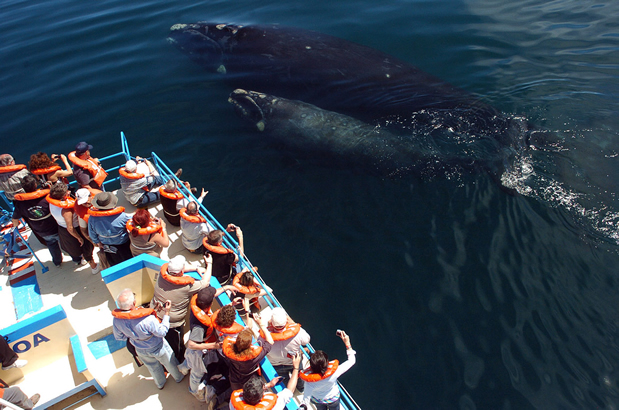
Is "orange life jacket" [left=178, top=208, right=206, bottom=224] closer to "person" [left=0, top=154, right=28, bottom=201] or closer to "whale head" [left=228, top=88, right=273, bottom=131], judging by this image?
"person" [left=0, top=154, right=28, bottom=201]

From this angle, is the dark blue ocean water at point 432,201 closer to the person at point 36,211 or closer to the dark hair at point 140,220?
the dark hair at point 140,220

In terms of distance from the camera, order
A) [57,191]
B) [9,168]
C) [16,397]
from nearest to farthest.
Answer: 1. [16,397]
2. [57,191]
3. [9,168]

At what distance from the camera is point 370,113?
47.2 feet

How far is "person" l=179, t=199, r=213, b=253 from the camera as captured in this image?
27.0 ft

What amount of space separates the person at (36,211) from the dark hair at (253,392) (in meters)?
5.75

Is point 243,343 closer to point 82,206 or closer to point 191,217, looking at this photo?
point 191,217

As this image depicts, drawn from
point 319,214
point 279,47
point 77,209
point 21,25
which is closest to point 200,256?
point 77,209

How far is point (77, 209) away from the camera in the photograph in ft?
24.9

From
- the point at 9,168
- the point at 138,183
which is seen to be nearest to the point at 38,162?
the point at 9,168

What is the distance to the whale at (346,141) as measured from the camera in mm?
11898

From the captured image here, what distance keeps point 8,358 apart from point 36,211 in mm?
3012

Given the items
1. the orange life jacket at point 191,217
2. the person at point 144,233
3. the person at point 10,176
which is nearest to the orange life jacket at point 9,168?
the person at point 10,176

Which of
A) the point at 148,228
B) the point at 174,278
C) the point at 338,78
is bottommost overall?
the point at 174,278

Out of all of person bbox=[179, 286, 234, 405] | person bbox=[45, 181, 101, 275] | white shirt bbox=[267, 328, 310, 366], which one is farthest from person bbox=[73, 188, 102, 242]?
white shirt bbox=[267, 328, 310, 366]
